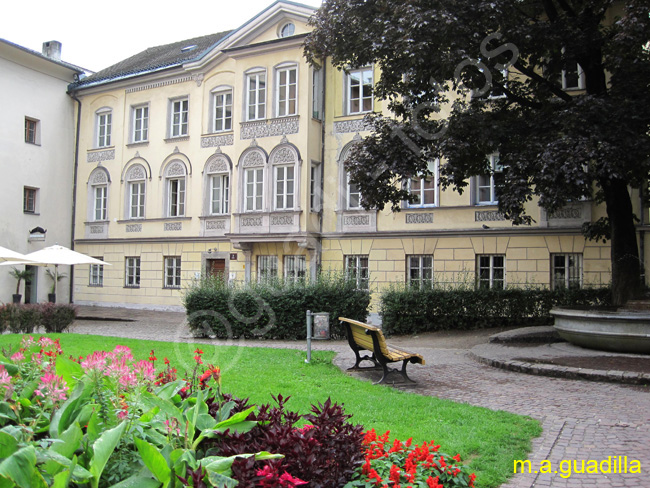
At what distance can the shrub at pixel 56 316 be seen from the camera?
16750mm

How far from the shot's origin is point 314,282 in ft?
55.2

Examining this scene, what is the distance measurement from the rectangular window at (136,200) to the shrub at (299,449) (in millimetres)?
26671

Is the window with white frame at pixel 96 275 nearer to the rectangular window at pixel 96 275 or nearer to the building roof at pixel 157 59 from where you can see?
the rectangular window at pixel 96 275

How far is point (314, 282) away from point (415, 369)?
6202 millimetres

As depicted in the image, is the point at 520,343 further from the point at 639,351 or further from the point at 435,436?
the point at 435,436

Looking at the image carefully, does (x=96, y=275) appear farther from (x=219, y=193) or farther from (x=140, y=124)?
(x=219, y=193)

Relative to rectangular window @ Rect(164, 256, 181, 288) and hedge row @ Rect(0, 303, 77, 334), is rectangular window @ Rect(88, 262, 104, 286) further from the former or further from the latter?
hedge row @ Rect(0, 303, 77, 334)

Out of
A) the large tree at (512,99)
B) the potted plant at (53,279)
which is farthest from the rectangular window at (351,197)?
the potted plant at (53,279)

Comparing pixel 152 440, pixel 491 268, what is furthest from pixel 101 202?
pixel 152 440

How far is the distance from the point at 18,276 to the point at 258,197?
12698mm

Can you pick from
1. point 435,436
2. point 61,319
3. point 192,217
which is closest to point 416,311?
point 61,319

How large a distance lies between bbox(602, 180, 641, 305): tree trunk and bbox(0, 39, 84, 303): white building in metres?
25.3

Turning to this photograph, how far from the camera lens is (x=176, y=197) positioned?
28.3 metres

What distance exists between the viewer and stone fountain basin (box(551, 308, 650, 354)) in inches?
452
